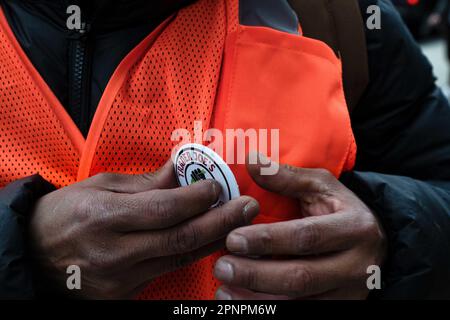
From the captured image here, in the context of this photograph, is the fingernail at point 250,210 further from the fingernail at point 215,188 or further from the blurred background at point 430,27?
the blurred background at point 430,27

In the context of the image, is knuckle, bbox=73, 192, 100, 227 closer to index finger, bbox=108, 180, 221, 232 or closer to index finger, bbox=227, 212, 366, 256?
index finger, bbox=108, 180, 221, 232

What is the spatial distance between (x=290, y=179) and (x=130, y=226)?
35 centimetres

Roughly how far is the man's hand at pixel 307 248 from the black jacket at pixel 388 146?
91mm

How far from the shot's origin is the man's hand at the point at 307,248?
1092 mm

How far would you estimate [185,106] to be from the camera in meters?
1.23

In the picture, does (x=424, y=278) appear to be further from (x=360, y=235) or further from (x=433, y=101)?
(x=433, y=101)

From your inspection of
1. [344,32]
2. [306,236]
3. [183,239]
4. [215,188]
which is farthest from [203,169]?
[344,32]

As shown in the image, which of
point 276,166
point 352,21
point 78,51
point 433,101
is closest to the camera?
point 276,166

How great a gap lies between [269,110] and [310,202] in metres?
0.23

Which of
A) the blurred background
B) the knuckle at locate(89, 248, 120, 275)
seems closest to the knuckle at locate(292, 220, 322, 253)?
the knuckle at locate(89, 248, 120, 275)

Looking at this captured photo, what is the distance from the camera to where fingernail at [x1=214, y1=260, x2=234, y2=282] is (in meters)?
1.08

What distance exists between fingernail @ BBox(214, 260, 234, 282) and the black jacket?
0.40m
